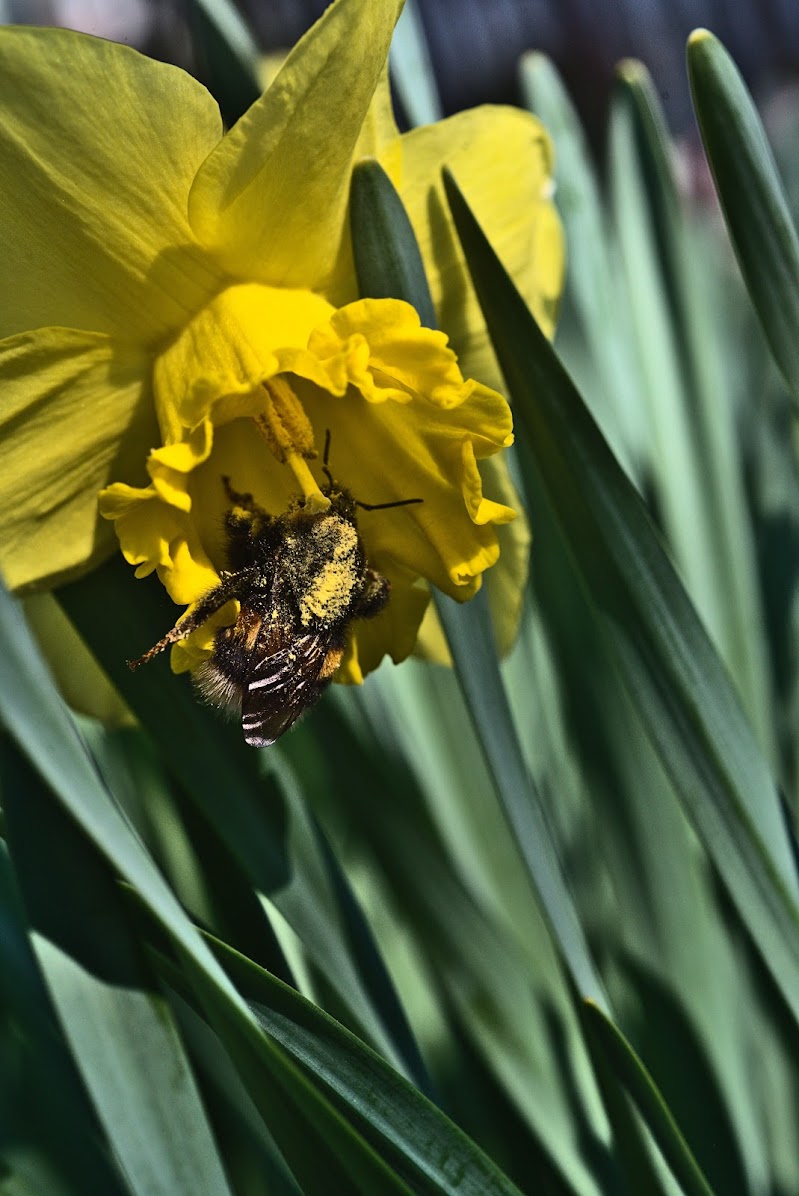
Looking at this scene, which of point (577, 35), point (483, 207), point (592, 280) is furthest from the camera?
point (577, 35)

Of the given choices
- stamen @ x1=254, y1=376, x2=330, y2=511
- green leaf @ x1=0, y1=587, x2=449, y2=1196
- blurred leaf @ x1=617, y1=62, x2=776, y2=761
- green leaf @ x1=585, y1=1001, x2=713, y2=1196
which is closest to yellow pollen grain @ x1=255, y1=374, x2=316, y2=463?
stamen @ x1=254, y1=376, x2=330, y2=511

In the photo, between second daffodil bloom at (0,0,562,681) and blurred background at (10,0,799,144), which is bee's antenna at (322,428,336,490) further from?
blurred background at (10,0,799,144)

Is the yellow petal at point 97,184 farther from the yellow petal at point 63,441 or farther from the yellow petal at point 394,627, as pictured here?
the yellow petal at point 394,627

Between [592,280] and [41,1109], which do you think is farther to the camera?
[592,280]

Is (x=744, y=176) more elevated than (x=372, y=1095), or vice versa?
(x=744, y=176)

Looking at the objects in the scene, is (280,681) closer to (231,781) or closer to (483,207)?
(231,781)

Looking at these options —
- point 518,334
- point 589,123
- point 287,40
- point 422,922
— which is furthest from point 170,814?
point 287,40

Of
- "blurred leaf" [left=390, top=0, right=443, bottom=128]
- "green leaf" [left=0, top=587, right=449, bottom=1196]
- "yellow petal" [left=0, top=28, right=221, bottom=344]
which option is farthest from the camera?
"blurred leaf" [left=390, top=0, right=443, bottom=128]

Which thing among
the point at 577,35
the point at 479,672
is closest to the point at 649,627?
the point at 479,672

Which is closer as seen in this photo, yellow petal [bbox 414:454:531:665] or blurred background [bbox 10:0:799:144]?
yellow petal [bbox 414:454:531:665]
